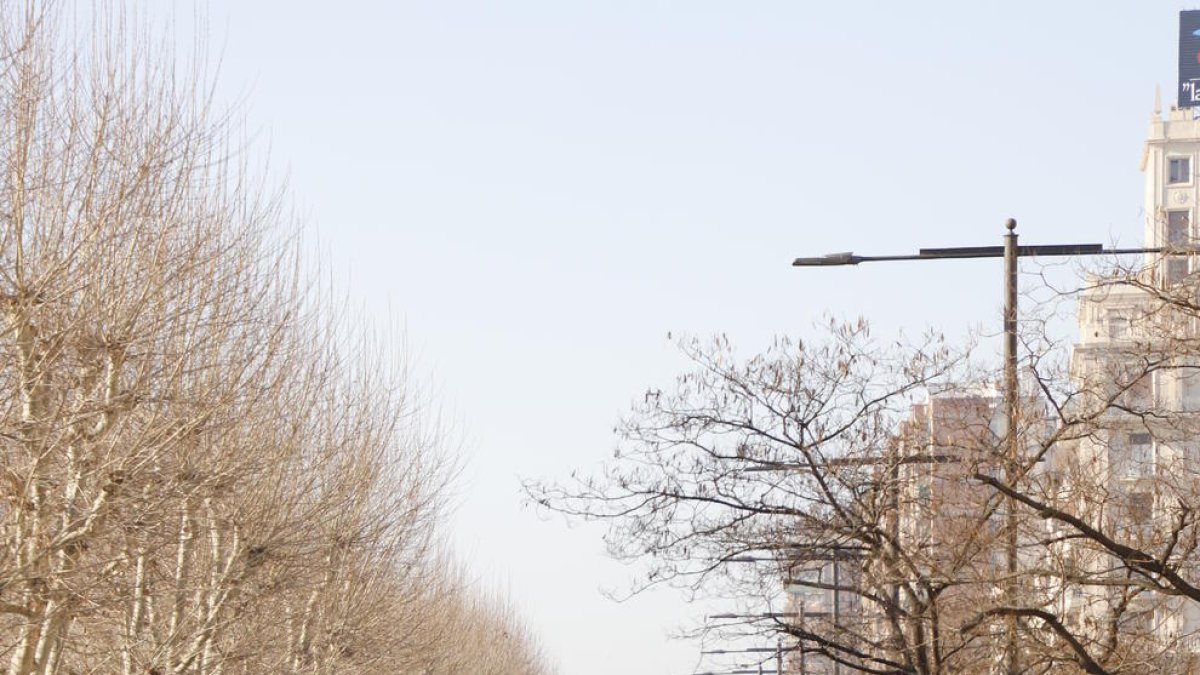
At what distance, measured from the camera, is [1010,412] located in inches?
679

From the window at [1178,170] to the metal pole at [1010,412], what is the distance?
79920 millimetres

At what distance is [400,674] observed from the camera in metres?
44.8

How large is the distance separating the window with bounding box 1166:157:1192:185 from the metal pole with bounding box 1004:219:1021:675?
79920 millimetres

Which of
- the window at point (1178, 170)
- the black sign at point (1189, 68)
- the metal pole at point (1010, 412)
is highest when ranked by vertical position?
the black sign at point (1189, 68)

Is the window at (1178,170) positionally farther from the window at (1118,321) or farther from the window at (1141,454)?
the window at (1118,321)

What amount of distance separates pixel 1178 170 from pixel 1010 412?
81.3m

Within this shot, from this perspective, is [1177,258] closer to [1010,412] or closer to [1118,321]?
[1010,412]

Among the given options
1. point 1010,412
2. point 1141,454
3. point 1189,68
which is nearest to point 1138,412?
point 1010,412

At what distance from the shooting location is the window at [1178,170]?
93.9 meters

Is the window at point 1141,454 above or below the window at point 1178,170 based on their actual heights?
below

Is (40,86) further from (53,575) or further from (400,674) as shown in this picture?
(400,674)

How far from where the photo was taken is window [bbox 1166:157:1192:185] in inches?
3696

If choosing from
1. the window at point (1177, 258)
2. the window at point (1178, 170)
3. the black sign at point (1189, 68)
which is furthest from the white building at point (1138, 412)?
the black sign at point (1189, 68)

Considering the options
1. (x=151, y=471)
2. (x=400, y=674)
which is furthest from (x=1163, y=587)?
(x=400, y=674)
